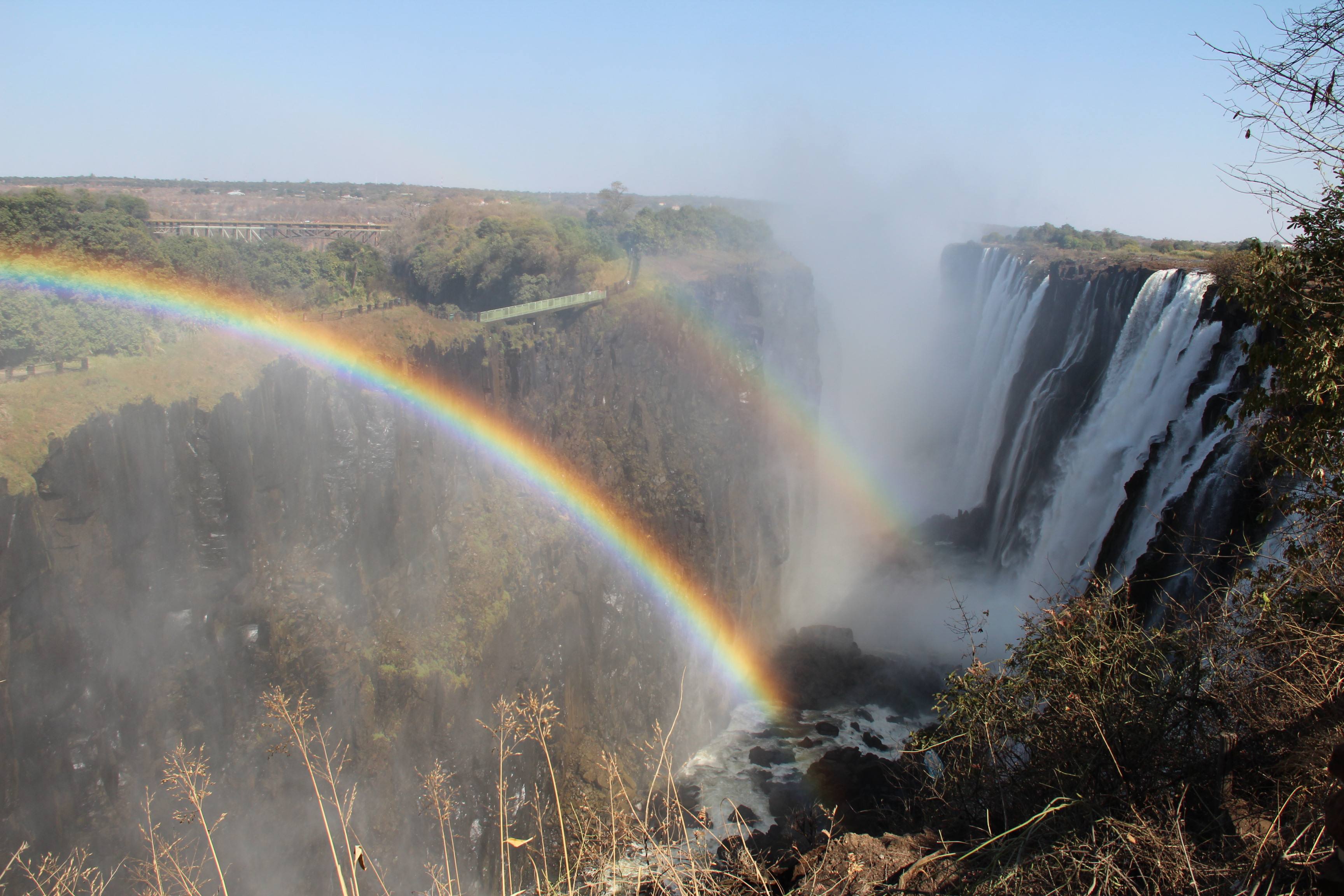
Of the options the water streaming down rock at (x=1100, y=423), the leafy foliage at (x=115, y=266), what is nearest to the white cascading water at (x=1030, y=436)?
the water streaming down rock at (x=1100, y=423)

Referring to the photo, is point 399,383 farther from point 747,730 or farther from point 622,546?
point 747,730

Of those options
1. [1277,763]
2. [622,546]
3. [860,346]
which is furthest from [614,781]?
[860,346]

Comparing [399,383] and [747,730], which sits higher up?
[399,383]

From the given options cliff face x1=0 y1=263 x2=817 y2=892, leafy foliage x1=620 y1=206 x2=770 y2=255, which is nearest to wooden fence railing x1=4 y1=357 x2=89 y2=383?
cliff face x1=0 y1=263 x2=817 y2=892

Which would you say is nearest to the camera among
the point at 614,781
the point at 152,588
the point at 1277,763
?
the point at 1277,763

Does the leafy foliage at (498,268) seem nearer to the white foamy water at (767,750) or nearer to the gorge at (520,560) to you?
the gorge at (520,560)

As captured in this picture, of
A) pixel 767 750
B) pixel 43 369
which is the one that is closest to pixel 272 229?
pixel 43 369

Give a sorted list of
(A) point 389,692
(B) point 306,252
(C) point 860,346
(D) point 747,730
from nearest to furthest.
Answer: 1. (A) point 389,692
2. (D) point 747,730
3. (B) point 306,252
4. (C) point 860,346
